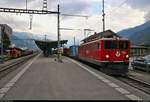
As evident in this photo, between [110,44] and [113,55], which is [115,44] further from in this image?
[113,55]

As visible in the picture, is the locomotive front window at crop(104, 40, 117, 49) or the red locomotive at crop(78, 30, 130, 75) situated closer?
the red locomotive at crop(78, 30, 130, 75)

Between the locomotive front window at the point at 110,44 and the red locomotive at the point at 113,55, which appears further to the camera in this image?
the locomotive front window at the point at 110,44

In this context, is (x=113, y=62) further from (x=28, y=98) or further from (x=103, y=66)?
(x=28, y=98)

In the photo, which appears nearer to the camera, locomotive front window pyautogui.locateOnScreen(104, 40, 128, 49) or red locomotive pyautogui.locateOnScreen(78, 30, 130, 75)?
red locomotive pyautogui.locateOnScreen(78, 30, 130, 75)

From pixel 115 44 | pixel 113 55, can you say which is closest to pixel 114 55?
pixel 113 55

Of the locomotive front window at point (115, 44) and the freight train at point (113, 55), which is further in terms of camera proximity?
the locomotive front window at point (115, 44)

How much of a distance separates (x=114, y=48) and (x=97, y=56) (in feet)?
5.98

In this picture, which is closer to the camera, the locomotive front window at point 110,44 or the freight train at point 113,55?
the freight train at point 113,55

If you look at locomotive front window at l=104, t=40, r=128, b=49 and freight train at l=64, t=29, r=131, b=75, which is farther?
locomotive front window at l=104, t=40, r=128, b=49

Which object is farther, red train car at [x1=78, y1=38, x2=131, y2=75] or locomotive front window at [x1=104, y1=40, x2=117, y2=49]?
locomotive front window at [x1=104, y1=40, x2=117, y2=49]

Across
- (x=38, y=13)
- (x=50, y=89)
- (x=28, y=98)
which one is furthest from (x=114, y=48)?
(x=38, y=13)

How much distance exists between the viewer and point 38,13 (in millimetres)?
45156

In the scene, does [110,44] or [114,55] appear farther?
[110,44]

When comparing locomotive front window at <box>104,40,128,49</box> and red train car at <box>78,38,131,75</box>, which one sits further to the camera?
locomotive front window at <box>104,40,128,49</box>
